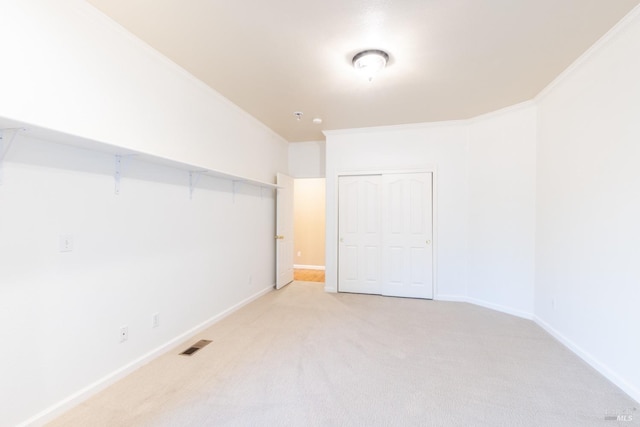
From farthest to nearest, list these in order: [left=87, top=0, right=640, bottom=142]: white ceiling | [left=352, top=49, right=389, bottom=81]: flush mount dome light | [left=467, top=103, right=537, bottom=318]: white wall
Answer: [left=467, top=103, right=537, bottom=318]: white wall < [left=352, top=49, right=389, bottom=81]: flush mount dome light < [left=87, top=0, right=640, bottom=142]: white ceiling

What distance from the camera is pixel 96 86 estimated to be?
2.07 meters

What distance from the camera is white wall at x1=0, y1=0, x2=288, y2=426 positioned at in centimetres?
165

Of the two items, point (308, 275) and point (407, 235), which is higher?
point (407, 235)

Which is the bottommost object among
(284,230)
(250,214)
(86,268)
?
(86,268)

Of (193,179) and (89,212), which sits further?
(193,179)

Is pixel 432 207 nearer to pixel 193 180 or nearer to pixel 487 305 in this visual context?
pixel 487 305

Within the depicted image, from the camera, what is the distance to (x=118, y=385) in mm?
2172

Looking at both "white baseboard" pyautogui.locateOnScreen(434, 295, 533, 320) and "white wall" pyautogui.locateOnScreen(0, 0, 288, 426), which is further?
"white baseboard" pyautogui.locateOnScreen(434, 295, 533, 320)

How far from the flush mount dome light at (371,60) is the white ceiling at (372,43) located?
0.05 meters

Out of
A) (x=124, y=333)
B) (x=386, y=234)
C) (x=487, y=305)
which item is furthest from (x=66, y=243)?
(x=487, y=305)

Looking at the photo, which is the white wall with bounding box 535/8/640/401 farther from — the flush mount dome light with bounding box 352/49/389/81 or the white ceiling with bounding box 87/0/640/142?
the flush mount dome light with bounding box 352/49/389/81

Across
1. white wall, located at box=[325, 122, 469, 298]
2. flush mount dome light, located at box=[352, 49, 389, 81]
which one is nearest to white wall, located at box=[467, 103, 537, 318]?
white wall, located at box=[325, 122, 469, 298]

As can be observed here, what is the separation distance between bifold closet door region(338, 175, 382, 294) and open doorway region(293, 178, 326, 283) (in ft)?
6.37

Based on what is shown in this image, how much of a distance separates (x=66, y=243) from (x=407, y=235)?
4.13 meters
